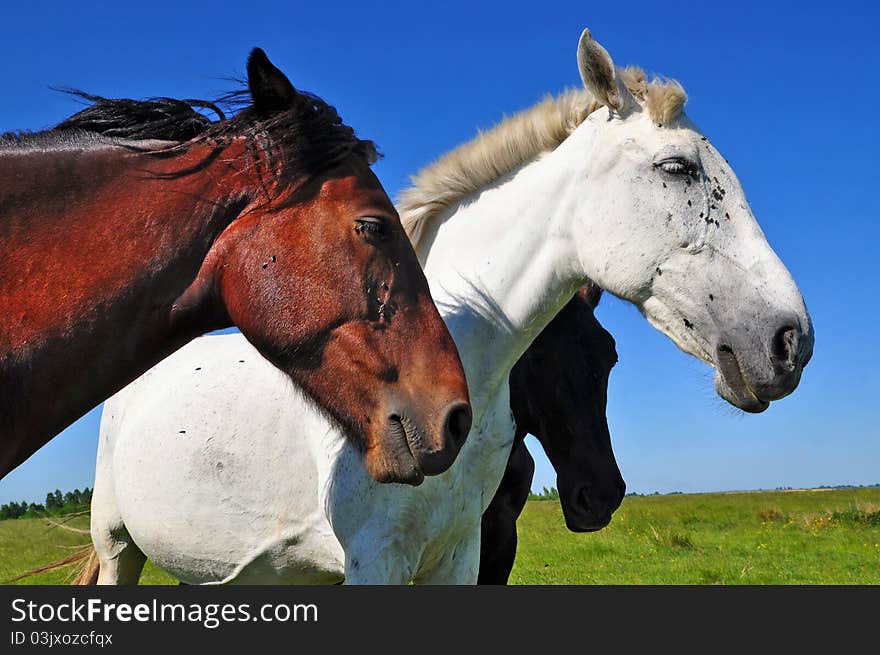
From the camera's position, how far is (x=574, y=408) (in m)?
5.32

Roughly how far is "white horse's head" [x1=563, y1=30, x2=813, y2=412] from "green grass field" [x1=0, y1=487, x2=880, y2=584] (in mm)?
5243

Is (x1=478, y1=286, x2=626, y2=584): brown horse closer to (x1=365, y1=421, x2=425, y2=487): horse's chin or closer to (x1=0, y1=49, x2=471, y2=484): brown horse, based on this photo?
(x1=0, y1=49, x2=471, y2=484): brown horse

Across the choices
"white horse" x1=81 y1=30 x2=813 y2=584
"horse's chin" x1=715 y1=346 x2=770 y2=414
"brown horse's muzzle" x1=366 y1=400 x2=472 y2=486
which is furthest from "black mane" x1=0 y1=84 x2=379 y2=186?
"horse's chin" x1=715 y1=346 x2=770 y2=414

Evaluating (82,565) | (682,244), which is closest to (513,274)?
(682,244)

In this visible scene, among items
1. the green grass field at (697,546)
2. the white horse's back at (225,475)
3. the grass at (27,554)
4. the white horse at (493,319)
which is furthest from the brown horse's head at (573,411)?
the grass at (27,554)

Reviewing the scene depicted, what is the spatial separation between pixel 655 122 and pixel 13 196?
8.91ft

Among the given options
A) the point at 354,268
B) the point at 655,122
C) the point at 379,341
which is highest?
the point at 655,122

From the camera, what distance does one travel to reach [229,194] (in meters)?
2.86

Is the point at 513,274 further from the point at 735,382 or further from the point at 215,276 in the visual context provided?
the point at 215,276

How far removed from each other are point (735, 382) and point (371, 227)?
1.73 m

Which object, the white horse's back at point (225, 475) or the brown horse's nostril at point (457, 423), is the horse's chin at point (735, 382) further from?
the white horse's back at point (225, 475)
